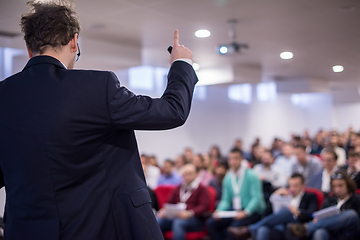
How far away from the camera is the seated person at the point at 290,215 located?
4395 mm

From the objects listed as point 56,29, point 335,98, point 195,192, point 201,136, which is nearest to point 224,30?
point 195,192

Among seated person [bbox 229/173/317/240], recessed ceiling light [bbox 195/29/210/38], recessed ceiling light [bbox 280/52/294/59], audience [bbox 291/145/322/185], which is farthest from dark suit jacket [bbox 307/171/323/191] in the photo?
recessed ceiling light [bbox 195/29/210/38]

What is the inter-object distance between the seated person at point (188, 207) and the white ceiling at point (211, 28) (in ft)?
6.03

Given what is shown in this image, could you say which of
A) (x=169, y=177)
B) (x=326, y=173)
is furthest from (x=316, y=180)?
(x=169, y=177)

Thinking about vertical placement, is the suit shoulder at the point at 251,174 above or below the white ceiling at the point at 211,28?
below

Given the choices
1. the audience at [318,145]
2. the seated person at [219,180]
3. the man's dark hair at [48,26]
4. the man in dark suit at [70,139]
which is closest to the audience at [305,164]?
the seated person at [219,180]

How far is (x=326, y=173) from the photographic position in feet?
17.4

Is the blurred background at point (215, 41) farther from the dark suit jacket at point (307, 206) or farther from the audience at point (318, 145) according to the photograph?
the audience at point (318, 145)

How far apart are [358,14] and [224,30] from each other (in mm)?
1594

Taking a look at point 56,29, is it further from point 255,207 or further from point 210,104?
point 210,104

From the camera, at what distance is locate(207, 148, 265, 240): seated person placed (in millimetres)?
4855

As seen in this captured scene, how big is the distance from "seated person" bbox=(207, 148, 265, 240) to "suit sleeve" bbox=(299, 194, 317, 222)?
64cm

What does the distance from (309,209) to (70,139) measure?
400cm

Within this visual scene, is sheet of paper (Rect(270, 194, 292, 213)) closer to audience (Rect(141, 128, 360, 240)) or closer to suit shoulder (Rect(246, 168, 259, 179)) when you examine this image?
audience (Rect(141, 128, 360, 240))
